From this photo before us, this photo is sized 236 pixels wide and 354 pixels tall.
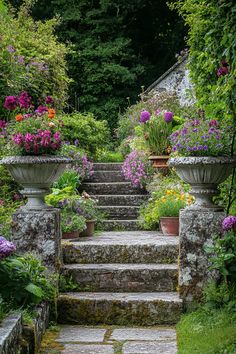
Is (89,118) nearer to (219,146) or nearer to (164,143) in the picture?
(164,143)

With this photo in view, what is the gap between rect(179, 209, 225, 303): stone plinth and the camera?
19.4 ft

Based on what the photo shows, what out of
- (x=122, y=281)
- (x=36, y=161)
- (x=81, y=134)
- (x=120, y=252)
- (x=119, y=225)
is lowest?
(x=122, y=281)

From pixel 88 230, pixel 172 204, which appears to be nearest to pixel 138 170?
pixel 172 204

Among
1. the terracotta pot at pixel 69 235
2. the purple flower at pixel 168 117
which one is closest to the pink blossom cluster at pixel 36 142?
the terracotta pot at pixel 69 235

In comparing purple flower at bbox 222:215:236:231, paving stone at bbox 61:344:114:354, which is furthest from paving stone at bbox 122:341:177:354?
purple flower at bbox 222:215:236:231

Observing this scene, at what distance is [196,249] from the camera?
5.92 metres

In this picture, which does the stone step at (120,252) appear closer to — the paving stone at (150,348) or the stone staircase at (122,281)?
the stone staircase at (122,281)

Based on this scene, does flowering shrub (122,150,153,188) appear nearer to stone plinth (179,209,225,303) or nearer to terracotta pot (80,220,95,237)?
terracotta pot (80,220,95,237)

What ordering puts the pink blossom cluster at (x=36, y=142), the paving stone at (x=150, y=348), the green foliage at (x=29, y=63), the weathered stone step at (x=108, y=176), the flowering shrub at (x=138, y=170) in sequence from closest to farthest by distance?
1. the paving stone at (x=150, y=348)
2. the pink blossom cluster at (x=36, y=142)
3. the flowering shrub at (x=138, y=170)
4. the weathered stone step at (x=108, y=176)
5. the green foliage at (x=29, y=63)

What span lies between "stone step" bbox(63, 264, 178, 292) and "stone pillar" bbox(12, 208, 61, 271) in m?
0.35

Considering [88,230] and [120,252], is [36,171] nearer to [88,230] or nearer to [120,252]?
[120,252]

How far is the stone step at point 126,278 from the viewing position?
247 inches

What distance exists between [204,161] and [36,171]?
5.00ft

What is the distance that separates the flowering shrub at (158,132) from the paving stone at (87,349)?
4.98 meters
